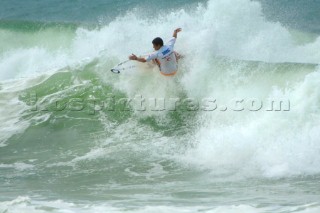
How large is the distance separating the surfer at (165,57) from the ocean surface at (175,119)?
38 cm

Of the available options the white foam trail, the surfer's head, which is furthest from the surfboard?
the white foam trail

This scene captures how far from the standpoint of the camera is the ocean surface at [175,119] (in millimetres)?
7297

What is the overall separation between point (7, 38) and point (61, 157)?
A: 10.1 m

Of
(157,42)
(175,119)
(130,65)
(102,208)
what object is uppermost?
(157,42)

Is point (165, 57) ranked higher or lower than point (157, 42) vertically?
lower

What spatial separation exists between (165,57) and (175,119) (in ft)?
4.25

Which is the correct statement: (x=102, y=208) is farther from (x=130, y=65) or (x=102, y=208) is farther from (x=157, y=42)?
(x=130, y=65)

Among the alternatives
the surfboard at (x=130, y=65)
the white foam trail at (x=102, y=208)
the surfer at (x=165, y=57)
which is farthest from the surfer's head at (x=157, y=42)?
the white foam trail at (x=102, y=208)

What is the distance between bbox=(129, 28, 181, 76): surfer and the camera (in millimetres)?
10477

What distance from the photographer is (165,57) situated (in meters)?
10.6

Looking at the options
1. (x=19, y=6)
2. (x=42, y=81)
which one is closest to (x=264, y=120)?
(x=42, y=81)

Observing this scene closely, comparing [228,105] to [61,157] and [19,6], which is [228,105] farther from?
[19,6]

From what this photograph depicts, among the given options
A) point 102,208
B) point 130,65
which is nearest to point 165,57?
point 130,65

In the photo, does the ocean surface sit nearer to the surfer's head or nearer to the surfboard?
the surfboard
